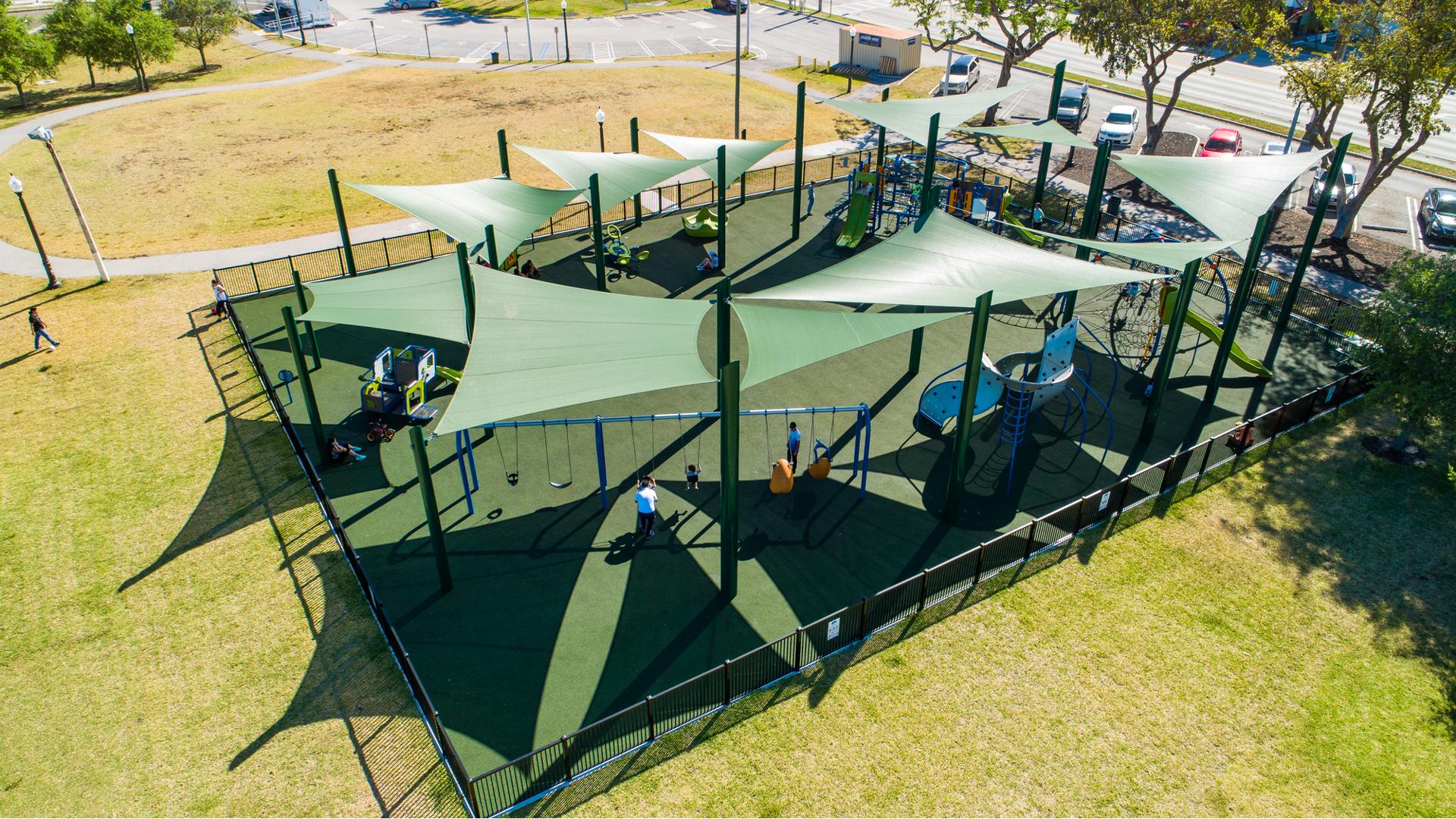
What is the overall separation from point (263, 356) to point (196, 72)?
3880cm

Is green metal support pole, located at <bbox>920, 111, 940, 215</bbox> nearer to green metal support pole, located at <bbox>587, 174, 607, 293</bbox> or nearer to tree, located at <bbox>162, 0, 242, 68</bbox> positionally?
green metal support pole, located at <bbox>587, 174, 607, 293</bbox>

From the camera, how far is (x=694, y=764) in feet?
40.2

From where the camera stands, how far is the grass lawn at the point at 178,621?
12180mm

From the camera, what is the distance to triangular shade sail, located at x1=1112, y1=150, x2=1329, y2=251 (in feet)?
67.7

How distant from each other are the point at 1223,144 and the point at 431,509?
33957 mm

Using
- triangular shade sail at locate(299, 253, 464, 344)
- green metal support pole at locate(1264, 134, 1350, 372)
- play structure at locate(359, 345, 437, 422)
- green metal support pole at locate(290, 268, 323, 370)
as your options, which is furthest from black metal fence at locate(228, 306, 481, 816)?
green metal support pole at locate(1264, 134, 1350, 372)

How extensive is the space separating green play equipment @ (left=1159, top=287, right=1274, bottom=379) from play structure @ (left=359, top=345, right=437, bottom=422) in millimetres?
17073

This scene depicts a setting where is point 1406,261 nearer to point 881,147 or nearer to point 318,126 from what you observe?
point 881,147

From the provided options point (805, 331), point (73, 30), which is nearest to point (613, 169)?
point (805, 331)

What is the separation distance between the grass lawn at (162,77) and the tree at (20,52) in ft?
5.12

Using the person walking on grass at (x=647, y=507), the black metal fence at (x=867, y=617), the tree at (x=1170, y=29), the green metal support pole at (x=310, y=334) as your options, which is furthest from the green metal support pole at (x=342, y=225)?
the tree at (x=1170, y=29)

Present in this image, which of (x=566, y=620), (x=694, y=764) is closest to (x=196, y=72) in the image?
(x=566, y=620)

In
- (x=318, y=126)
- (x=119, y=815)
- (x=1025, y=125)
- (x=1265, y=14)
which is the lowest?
(x=119, y=815)

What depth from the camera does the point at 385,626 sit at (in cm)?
1366
